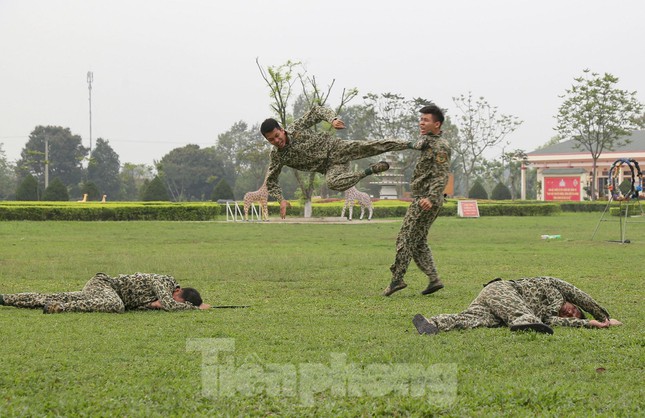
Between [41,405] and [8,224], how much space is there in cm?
2472

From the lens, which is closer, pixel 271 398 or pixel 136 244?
pixel 271 398

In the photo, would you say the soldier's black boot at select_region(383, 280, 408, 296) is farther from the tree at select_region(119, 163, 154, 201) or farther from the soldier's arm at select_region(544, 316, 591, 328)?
the tree at select_region(119, 163, 154, 201)

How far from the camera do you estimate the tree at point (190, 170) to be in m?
75.2

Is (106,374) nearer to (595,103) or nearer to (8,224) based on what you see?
(8,224)

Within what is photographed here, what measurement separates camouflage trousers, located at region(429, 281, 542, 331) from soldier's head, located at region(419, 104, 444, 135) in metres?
2.94

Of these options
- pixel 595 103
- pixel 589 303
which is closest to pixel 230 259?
pixel 589 303

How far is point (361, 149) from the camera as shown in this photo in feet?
29.7

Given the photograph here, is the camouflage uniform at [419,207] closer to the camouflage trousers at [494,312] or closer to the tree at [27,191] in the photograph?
the camouflage trousers at [494,312]

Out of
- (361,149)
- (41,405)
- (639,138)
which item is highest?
(639,138)

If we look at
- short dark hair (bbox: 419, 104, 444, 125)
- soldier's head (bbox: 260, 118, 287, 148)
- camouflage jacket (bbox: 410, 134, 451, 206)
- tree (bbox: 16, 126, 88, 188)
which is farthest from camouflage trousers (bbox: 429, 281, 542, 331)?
tree (bbox: 16, 126, 88, 188)

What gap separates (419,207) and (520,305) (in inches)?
119

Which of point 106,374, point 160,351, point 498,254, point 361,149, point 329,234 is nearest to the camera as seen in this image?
point 106,374

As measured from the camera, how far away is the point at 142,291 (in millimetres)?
8086

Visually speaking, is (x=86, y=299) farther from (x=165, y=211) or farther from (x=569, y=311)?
(x=165, y=211)
